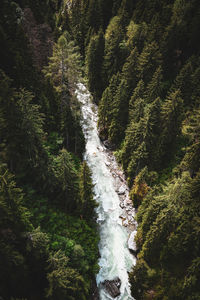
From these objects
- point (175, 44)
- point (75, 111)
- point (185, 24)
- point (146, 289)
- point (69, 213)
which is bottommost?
point (146, 289)

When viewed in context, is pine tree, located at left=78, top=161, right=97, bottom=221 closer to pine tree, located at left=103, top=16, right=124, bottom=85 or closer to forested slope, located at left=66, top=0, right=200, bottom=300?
forested slope, located at left=66, top=0, right=200, bottom=300

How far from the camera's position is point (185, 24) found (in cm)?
3222

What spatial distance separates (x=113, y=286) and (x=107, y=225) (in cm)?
736

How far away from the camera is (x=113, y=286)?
2111 centimetres

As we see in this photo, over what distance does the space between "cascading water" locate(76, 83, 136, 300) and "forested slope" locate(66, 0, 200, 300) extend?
2317 millimetres

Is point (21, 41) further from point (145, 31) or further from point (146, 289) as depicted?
point (146, 289)

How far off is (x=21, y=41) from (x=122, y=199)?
Answer: 88.7 feet

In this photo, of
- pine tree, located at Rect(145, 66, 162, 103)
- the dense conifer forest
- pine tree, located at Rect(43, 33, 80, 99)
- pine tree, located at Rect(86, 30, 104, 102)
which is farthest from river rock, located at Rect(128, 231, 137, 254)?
pine tree, located at Rect(86, 30, 104, 102)

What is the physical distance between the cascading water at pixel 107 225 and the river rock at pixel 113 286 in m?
0.31

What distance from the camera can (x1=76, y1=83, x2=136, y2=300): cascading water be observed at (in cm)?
2214

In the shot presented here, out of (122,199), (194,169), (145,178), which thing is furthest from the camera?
(122,199)

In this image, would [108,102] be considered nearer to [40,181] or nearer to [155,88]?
[155,88]

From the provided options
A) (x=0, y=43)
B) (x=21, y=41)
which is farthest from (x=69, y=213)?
(x=21, y=41)

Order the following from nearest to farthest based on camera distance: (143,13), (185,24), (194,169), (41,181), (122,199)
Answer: (41,181)
(194,169)
(122,199)
(185,24)
(143,13)
